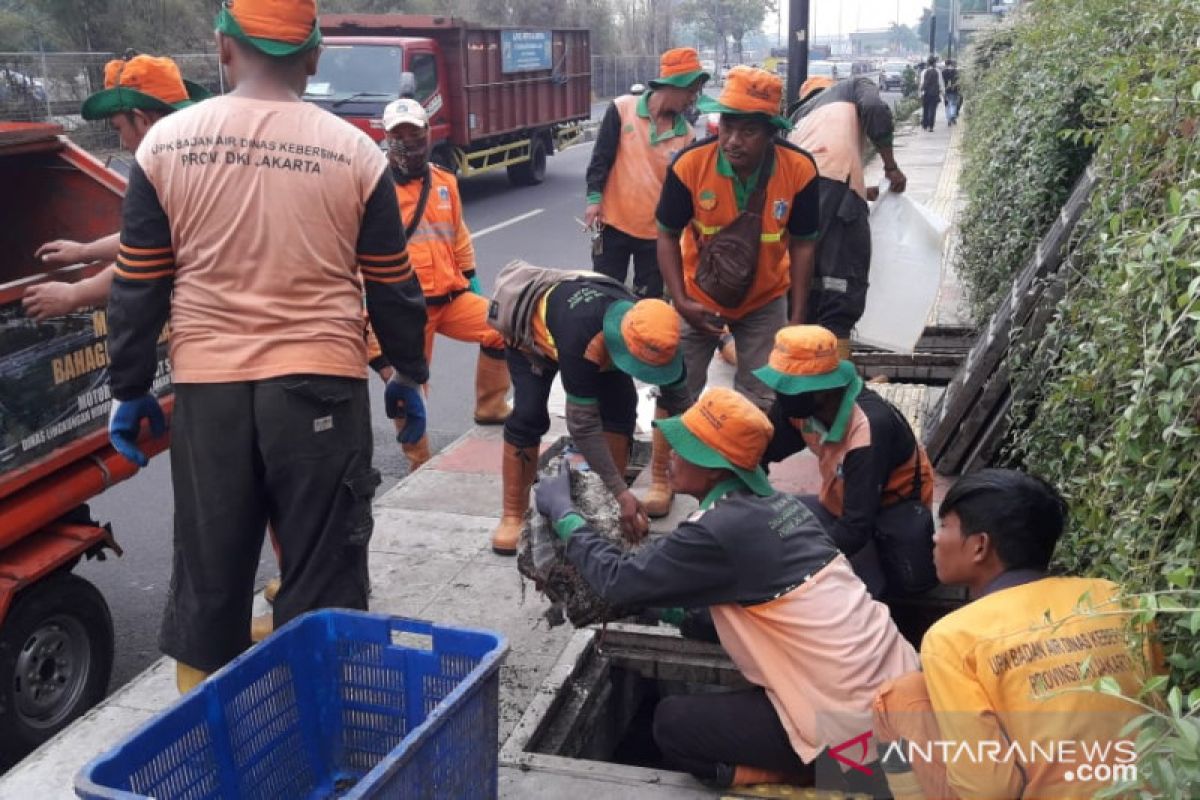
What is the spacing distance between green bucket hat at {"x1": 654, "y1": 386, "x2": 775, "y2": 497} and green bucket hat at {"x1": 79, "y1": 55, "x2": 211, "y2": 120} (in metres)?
2.06

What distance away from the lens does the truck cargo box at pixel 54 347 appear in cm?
369

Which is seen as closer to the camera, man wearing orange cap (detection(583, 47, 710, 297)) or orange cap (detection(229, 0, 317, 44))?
orange cap (detection(229, 0, 317, 44))

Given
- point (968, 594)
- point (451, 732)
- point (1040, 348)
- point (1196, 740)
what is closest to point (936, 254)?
point (1040, 348)

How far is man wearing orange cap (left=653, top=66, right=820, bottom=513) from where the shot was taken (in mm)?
4660

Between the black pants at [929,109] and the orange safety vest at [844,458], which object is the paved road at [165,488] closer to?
the orange safety vest at [844,458]

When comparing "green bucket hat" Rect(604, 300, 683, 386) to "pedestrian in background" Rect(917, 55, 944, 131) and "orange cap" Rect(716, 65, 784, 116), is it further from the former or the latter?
"pedestrian in background" Rect(917, 55, 944, 131)

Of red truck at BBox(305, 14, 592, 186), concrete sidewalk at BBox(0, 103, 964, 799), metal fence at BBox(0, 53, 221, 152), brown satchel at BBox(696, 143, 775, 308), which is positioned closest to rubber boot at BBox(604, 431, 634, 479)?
concrete sidewalk at BBox(0, 103, 964, 799)

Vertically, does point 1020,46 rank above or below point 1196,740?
above

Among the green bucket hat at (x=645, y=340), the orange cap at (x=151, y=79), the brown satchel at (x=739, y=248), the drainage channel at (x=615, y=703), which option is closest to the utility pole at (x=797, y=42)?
the brown satchel at (x=739, y=248)

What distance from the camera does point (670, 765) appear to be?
3793 mm

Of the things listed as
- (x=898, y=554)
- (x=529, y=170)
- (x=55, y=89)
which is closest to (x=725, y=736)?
(x=898, y=554)

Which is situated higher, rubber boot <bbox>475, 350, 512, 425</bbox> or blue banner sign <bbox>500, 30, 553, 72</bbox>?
blue banner sign <bbox>500, 30, 553, 72</bbox>

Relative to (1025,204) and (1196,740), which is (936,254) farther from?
(1196,740)

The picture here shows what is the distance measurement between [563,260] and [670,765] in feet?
29.7
